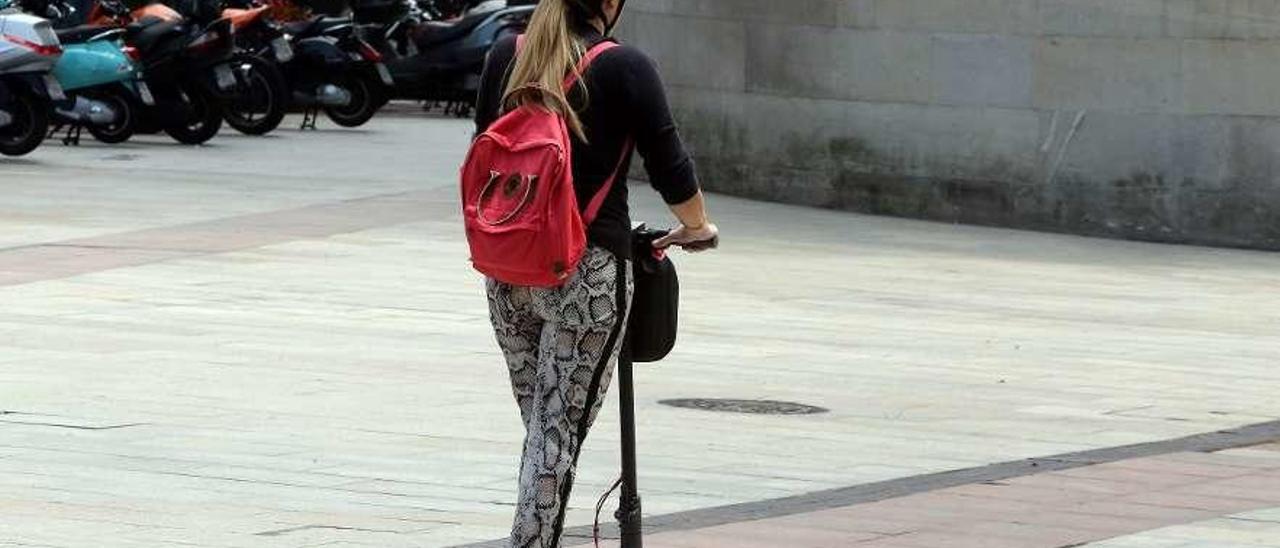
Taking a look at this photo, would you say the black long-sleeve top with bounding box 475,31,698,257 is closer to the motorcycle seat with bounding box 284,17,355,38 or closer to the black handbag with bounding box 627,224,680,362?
the black handbag with bounding box 627,224,680,362

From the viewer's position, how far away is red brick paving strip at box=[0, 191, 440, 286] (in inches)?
612

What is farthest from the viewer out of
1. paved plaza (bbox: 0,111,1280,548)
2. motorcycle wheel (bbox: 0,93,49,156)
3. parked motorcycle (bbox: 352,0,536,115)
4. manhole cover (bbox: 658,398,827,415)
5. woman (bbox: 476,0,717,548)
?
parked motorcycle (bbox: 352,0,536,115)

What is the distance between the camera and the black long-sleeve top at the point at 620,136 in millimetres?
6051

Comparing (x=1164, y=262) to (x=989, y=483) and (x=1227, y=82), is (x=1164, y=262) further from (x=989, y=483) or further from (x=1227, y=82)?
(x=989, y=483)

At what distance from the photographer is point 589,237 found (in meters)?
6.11

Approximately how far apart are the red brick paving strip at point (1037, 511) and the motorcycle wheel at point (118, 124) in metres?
17.0

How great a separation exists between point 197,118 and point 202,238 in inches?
339

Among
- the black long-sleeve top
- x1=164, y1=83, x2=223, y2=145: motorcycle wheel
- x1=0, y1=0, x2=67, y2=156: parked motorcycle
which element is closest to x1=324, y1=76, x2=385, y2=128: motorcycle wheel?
x1=164, y1=83, x2=223, y2=145: motorcycle wheel

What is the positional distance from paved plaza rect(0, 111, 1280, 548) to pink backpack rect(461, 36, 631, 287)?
1.73 meters

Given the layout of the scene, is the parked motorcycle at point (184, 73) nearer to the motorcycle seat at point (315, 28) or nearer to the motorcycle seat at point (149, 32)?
the motorcycle seat at point (149, 32)

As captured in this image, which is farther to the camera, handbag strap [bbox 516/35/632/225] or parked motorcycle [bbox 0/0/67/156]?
parked motorcycle [bbox 0/0/67/156]

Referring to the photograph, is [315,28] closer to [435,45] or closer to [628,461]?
[435,45]

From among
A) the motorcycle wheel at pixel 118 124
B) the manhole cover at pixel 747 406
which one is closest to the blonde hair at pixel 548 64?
the manhole cover at pixel 747 406

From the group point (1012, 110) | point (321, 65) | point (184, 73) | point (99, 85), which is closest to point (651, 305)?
point (1012, 110)
